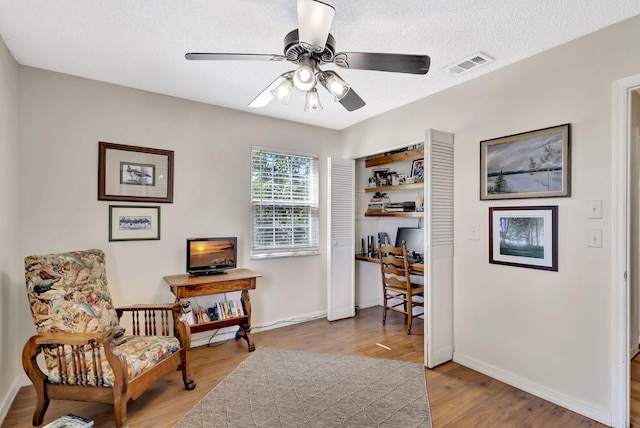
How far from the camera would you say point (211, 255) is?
328 cm

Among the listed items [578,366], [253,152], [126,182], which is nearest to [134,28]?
[126,182]

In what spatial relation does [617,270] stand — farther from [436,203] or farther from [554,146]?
[436,203]

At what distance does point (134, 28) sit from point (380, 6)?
1.57m

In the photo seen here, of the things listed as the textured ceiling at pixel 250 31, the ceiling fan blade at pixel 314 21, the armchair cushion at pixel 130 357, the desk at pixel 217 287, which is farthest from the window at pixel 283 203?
the ceiling fan blade at pixel 314 21

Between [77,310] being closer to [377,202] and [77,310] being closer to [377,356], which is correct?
[377,356]

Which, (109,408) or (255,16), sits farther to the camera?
(109,408)

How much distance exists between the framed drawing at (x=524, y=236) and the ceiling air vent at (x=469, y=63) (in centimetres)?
117

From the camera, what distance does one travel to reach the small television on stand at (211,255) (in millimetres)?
3172

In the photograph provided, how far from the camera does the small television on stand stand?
3.17 metres

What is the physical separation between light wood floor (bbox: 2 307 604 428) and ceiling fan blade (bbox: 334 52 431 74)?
2.20 m

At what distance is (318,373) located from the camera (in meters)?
2.72

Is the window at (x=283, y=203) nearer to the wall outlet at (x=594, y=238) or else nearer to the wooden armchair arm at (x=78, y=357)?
the wooden armchair arm at (x=78, y=357)

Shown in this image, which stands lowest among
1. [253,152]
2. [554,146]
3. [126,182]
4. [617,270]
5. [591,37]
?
[617,270]

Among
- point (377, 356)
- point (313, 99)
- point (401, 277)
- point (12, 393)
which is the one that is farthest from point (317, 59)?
point (12, 393)
